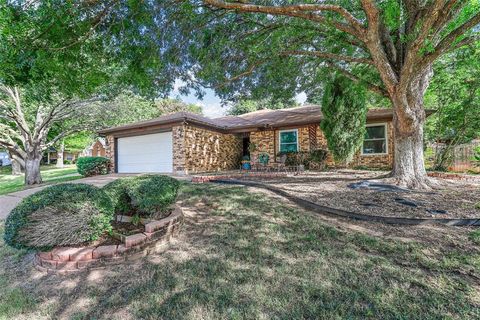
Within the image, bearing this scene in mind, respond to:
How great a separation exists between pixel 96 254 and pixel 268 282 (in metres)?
2.03

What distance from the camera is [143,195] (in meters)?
3.26

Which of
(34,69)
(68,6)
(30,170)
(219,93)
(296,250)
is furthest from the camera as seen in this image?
(30,170)

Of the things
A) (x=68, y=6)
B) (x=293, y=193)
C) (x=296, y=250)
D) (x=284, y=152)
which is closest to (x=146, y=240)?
(x=296, y=250)

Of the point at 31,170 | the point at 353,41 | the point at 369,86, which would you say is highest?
the point at 353,41

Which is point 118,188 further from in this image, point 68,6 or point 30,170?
point 30,170

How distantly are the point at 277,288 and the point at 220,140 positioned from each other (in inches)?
460

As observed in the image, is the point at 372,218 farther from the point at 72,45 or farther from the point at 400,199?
the point at 72,45

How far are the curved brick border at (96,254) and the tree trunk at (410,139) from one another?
600 cm

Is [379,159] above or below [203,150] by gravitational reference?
below

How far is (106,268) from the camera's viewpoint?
263 centimetres

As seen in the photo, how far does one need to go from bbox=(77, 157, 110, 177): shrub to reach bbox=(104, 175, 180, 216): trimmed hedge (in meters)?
10.9

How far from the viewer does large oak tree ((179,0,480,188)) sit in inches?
168

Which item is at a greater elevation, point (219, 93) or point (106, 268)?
point (219, 93)

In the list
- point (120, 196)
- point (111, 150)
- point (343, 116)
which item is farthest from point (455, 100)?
point (111, 150)
